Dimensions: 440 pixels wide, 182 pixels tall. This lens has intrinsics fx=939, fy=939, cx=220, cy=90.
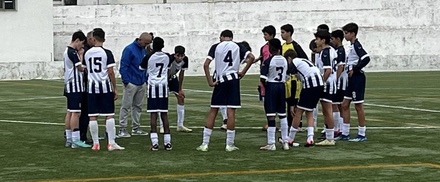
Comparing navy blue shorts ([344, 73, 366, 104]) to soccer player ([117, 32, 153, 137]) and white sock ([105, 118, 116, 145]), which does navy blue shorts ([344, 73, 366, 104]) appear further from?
white sock ([105, 118, 116, 145])

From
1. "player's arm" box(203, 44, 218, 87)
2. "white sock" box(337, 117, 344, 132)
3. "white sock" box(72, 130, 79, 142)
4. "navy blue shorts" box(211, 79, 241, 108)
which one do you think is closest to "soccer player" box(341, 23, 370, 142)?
"white sock" box(337, 117, 344, 132)

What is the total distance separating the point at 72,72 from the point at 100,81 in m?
0.82

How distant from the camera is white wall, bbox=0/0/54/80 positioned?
4484 cm

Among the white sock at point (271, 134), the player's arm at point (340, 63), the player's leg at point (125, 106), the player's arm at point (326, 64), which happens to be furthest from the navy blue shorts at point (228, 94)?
the player's leg at point (125, 106)

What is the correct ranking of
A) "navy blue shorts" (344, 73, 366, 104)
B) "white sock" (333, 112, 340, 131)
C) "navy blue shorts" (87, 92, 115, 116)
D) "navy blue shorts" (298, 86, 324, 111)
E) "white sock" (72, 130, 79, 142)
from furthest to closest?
"white sock" (333, 112, 340, 131) < "navy blue shorts" (344, 73, 366, 104) < "white sock" (72, 130, 79, 142) < "navy blue shorts" (298, 86, 324, 111) < "navy blue shorts" (87, 92, 115, 116)

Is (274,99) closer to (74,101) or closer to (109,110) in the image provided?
(109,110)

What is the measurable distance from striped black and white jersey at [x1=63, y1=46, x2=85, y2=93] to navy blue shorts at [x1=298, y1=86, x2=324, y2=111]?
363 centimetres

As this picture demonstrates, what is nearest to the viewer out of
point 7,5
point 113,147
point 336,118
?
point 113,147

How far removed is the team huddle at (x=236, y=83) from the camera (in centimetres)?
1465

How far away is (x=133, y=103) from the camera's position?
1745cm

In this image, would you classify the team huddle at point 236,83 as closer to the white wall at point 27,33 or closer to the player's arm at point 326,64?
the player's arm at point 326,64

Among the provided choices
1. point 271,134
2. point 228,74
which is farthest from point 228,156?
point 228,74

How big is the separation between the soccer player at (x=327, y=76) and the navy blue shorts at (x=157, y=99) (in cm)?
272

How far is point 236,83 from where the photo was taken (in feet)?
48.0
